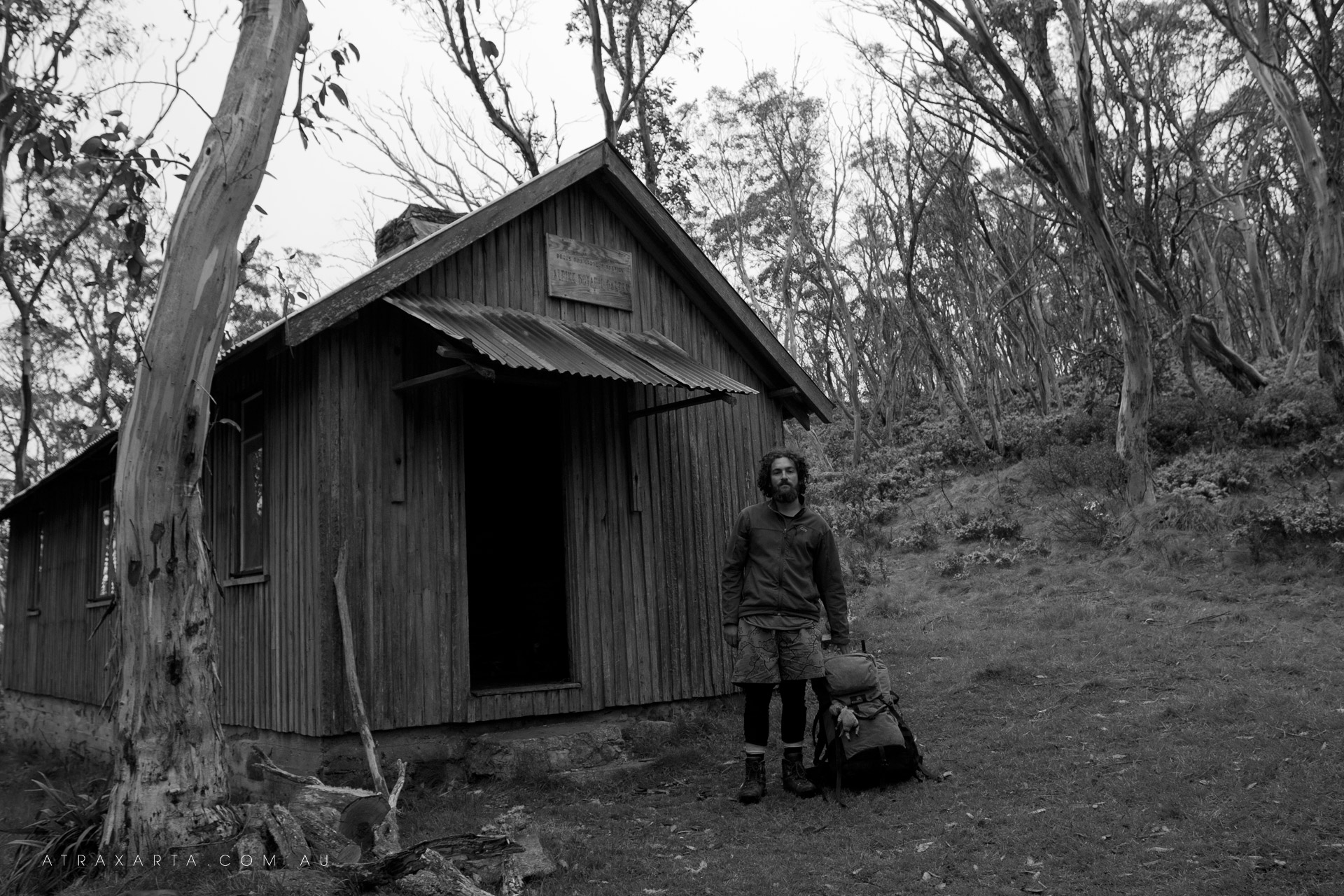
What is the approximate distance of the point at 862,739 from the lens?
682 cm

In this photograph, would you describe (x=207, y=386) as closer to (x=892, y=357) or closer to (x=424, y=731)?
(x=424, y=731)

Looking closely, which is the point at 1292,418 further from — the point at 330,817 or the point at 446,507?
the point at 330,817

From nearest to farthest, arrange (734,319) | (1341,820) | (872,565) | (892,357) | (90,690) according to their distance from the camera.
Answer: (1341,820) < (734,319) < (90,690) < (872,565) < (892,357)

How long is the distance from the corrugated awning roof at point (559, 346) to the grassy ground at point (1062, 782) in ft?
10.0

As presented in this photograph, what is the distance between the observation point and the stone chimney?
383 inches

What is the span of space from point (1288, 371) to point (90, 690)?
19.3 metres

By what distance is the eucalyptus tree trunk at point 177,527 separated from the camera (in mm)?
5672

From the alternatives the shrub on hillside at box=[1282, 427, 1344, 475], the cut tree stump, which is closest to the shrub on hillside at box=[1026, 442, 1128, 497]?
the shrub on hillside at box=[1282, 427, 1344, 475]

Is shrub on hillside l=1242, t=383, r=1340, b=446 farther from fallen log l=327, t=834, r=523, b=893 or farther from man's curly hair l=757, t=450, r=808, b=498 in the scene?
fallen log l=327, t=834, r=523, b=893

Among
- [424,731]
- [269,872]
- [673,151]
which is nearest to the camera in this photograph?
[269,872]

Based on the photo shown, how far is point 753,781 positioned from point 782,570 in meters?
1.44

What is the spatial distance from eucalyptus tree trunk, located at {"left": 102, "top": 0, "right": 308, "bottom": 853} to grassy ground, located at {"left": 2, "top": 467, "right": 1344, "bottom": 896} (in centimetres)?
70

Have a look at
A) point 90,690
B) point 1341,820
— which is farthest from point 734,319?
point 90,690

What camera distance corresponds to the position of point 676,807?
281 inches
